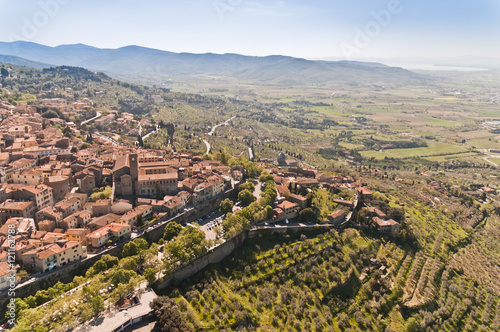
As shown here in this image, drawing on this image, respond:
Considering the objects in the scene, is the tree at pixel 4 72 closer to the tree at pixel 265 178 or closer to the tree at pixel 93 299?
the tree at pixel 265 178

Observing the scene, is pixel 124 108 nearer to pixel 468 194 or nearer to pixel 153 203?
pixel 153 203

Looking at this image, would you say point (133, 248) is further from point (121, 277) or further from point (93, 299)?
point (93, 299)

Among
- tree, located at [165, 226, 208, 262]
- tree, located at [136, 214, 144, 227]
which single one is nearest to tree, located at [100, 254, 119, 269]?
tree, located at [165, 226, 208, 262]

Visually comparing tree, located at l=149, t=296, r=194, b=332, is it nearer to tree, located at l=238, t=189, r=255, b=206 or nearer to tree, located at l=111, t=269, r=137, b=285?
tree, located at l=111, t=269, r=137, b=285

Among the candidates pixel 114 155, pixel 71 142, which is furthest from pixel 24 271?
pixel 71 142

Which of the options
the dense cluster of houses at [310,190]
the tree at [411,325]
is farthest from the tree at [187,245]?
the tree at [411,325]

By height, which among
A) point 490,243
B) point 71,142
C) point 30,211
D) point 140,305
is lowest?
Result: point 490,243

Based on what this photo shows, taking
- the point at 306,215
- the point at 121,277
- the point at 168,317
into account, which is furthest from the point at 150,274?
the point at 306,215

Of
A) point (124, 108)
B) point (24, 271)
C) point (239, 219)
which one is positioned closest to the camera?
point (24, 271)
